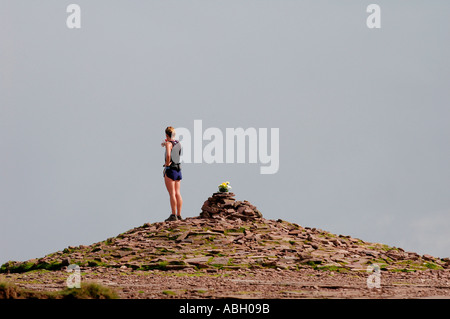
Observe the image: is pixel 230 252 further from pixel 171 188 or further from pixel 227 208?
pixel 171 188

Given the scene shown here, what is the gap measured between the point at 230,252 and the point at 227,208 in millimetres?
4013

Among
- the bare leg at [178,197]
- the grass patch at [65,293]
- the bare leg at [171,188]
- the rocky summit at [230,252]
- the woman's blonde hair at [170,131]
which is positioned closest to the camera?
the grass patch at [65,293]

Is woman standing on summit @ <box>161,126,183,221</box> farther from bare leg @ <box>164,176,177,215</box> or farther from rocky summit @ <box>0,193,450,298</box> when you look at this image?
rocky summit @ <box>0,193,450,298</box>

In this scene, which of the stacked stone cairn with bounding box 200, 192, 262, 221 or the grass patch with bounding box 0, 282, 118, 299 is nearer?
the grass patch with bounding box 0, 282, 118, 299

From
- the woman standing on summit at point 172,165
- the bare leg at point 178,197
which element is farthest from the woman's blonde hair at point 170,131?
the bare leg at point 178,197

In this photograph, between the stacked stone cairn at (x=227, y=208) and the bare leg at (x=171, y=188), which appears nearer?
the bare leg at (x=171, y=188)

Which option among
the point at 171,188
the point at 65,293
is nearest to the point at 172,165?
the point at 171,188

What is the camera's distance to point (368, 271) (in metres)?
17.0

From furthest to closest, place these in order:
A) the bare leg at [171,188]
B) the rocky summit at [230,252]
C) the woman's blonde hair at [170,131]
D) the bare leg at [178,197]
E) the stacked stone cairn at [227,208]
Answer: the stacked stone cairn at [227,208] → the bare leg at [178,197] → the bare leg at [171,188] → the woman's blonde hair at [170,131] → the rocky summit at [230,252]

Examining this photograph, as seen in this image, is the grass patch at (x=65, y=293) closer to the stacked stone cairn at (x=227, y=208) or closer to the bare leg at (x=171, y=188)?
the bare leg at (x=171, y=188)

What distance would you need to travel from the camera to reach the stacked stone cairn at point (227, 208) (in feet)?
70.9

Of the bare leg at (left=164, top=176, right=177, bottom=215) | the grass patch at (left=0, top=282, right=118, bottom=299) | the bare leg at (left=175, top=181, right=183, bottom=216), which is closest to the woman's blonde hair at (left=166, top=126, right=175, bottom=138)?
the bare leg at (left=164, top=176, right=177, bottom=215)

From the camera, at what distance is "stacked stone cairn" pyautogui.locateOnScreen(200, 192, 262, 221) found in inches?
851

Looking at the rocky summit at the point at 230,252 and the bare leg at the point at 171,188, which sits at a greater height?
the bare leg at the point at 171,188
